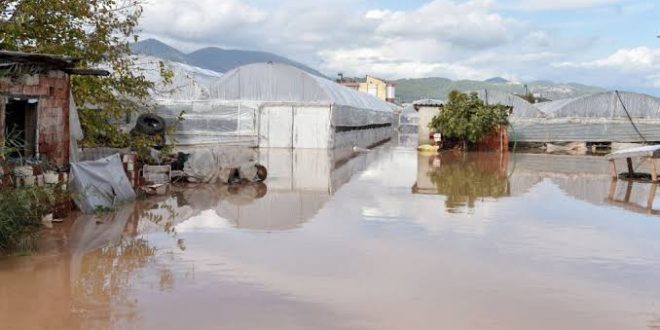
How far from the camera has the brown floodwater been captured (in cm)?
620

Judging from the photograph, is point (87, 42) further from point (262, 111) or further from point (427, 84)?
point (427, 84)

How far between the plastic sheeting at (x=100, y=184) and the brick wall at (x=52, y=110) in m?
0.38

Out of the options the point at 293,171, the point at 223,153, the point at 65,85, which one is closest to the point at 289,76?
the point at 293,171

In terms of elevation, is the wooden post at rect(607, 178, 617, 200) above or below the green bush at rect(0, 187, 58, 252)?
below

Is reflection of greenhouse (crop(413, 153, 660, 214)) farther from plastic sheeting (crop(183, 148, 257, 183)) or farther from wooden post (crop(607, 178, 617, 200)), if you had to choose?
plastic sheeting (crop(183, 148, 257, 183))

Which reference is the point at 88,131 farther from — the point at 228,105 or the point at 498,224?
the point at 228,105

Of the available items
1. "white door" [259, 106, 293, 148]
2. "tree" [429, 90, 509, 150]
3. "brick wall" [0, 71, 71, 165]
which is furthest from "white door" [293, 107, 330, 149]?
"brick wall" [0, 71, 71, 165]

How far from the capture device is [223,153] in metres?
17.2

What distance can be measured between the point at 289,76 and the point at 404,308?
23.6 meters

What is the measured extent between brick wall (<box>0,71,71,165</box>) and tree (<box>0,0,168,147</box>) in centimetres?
247

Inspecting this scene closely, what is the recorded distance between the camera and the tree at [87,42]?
13906 mm

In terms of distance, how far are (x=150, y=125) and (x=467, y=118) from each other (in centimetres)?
1592

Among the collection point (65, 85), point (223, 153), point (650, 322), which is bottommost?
point (650, 322)

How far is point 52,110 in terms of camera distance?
37.7 feet
